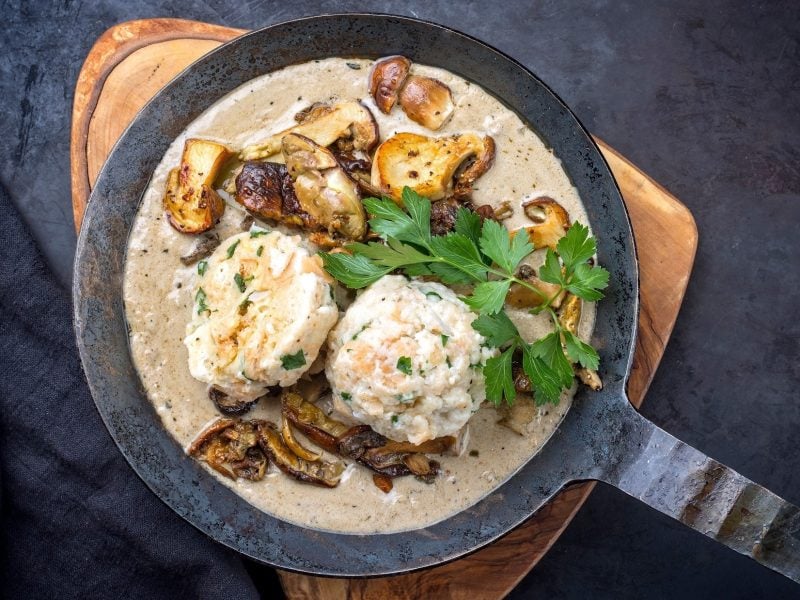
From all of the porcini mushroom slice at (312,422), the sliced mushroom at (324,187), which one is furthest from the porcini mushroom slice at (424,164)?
the porcini mushroom slice at (312,422)

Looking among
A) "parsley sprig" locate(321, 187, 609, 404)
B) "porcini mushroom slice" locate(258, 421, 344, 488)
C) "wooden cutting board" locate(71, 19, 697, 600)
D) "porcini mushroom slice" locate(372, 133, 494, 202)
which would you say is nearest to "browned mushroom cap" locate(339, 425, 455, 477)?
"porcini mushroom slice" locate(258, 421, 344, 488)

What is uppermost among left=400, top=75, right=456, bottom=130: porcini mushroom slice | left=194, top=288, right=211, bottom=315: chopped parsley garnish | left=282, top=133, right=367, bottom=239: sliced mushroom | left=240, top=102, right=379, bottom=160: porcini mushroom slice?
left=400, top=75, right=456, bottom=130: porcini mushroom slice

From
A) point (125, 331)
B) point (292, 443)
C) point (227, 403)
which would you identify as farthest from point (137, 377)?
point (292, 443)

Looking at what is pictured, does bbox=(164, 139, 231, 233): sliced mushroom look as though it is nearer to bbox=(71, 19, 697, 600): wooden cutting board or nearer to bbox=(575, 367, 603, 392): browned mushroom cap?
bbox=(71, 19, 697, 600): wooden cutting board

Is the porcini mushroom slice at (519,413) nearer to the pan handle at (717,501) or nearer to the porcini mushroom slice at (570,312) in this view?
the porcini mushroom slice at (570,312)

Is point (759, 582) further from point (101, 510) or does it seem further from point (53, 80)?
point (53, 80)

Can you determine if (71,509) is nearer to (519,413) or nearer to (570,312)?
(519,413)
